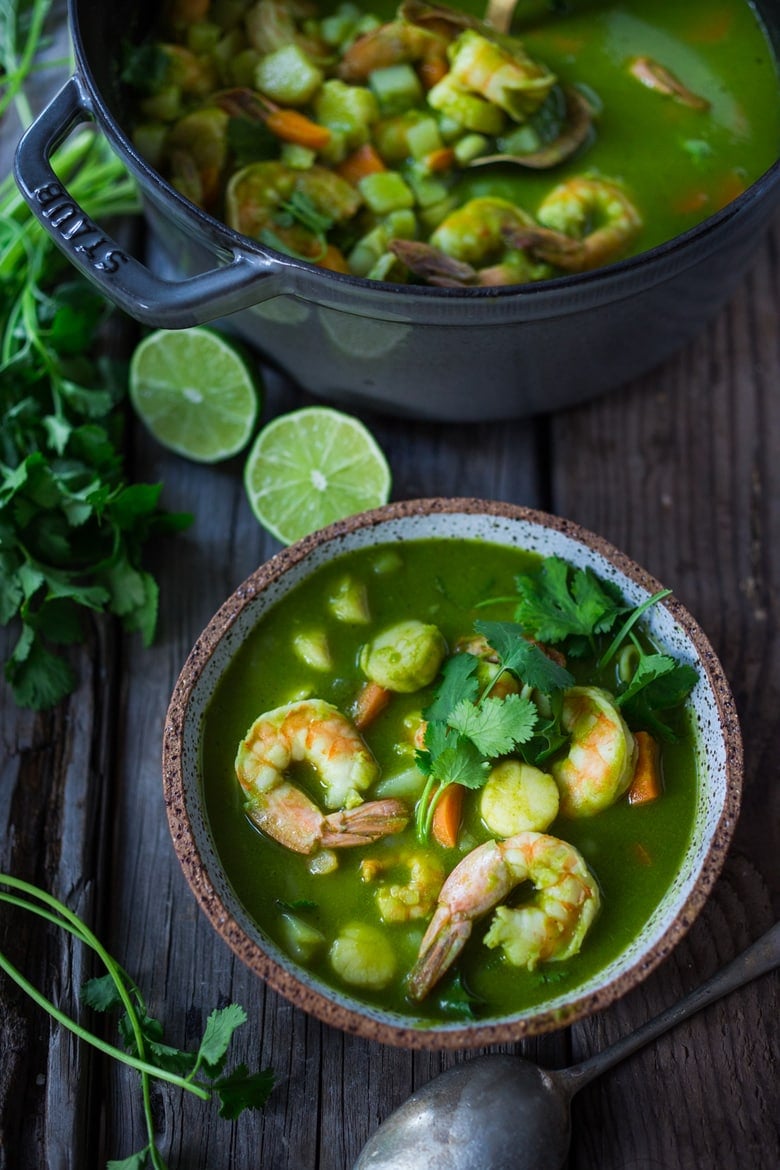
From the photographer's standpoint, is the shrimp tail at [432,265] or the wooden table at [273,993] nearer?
the wooden table at [273,993]

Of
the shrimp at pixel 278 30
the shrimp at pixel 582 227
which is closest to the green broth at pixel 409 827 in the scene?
the shrimp at pixel 582 227

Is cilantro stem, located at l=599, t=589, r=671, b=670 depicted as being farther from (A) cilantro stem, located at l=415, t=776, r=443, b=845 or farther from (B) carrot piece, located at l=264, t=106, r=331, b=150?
(B) carrot piece, located at l=264, t=106, r=331, b=150

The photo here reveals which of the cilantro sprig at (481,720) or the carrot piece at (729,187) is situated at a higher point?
the carrot piece at (729,187)

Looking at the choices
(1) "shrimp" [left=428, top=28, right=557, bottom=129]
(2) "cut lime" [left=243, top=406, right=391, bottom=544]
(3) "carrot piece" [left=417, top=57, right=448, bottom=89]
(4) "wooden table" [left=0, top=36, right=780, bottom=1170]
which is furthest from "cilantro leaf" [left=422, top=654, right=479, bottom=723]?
(3) "carrot piece" [left=417, top=57, right=448, bottom=89]

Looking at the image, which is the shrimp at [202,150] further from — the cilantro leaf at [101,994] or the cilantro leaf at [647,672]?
the cilantro leaf at [101,994]

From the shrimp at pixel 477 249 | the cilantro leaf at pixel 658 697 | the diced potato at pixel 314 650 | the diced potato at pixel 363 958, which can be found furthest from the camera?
the shrimp at pixel 477 249

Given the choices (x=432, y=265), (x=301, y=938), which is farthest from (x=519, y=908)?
(x=432, y=265)
